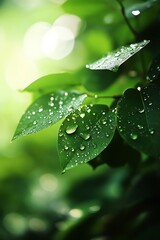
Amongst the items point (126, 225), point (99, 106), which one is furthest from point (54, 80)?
point (126, 225)

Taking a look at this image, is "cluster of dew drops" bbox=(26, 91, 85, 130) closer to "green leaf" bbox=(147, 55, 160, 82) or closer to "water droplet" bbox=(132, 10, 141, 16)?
"green leaf" bbox=(147, 55, 160, 82)

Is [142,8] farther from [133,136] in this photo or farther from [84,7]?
[133,136]

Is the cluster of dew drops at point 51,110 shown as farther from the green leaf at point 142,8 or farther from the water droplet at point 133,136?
the green leaf at point 142,8

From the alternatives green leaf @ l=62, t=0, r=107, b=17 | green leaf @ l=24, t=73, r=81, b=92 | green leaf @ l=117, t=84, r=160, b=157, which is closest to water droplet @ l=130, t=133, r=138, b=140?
green leaf @ l=117, t=84, r=160, b=157

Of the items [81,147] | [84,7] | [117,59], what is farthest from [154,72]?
[84,7]

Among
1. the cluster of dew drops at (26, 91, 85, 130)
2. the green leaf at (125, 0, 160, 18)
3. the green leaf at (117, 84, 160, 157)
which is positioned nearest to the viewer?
the green leaf at (117, 84, 160, 157)

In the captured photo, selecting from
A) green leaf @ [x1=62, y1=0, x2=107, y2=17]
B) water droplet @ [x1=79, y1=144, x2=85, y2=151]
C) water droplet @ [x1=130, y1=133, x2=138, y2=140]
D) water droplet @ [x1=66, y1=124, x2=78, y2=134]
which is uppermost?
green leaf @ [x1=62, y1=0, x2=107, y2=17]

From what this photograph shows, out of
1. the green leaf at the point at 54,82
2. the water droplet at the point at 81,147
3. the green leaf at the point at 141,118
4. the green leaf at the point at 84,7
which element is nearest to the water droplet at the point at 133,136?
the green leaf at the point at 141,118
